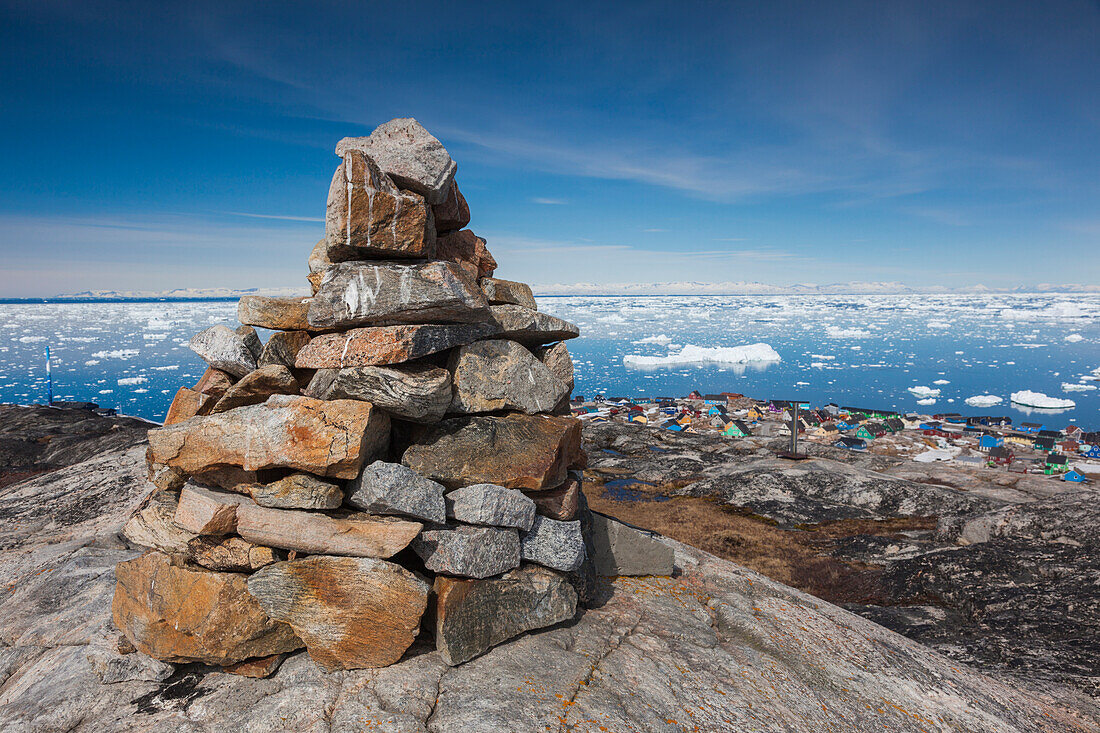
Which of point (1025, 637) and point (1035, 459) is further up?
point (1025, 637)

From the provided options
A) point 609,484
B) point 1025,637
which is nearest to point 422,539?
point 1025,637

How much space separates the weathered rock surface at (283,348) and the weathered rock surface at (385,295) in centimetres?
73

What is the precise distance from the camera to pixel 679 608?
9.45 metres

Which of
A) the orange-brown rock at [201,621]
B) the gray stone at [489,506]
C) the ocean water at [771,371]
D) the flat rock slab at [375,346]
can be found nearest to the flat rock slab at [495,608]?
the gray stone at [489,506]

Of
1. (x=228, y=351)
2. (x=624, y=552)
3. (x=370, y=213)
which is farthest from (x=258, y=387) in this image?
(x=624, y=552)

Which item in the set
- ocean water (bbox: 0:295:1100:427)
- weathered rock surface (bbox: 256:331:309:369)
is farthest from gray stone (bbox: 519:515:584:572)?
ocean water (bbox: 0:295:1100:427)

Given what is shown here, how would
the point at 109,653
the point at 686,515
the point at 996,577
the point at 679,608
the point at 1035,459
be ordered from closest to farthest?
1. the point at 109,653
2. the point at 679,608
3. the point at 996,577
4. the point at 686,515
5. the point at 1035,459

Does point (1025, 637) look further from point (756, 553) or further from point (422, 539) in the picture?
point (422, 539)

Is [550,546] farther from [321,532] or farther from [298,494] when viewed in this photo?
[298,494]

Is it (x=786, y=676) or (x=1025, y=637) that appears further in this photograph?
(x=1025, y=637)

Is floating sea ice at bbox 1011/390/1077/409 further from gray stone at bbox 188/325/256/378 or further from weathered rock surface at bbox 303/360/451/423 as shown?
gray stone at bbox 188/325/256/378

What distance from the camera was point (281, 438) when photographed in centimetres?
683

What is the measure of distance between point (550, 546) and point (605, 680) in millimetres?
1905

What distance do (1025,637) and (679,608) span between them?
7.91 metres
